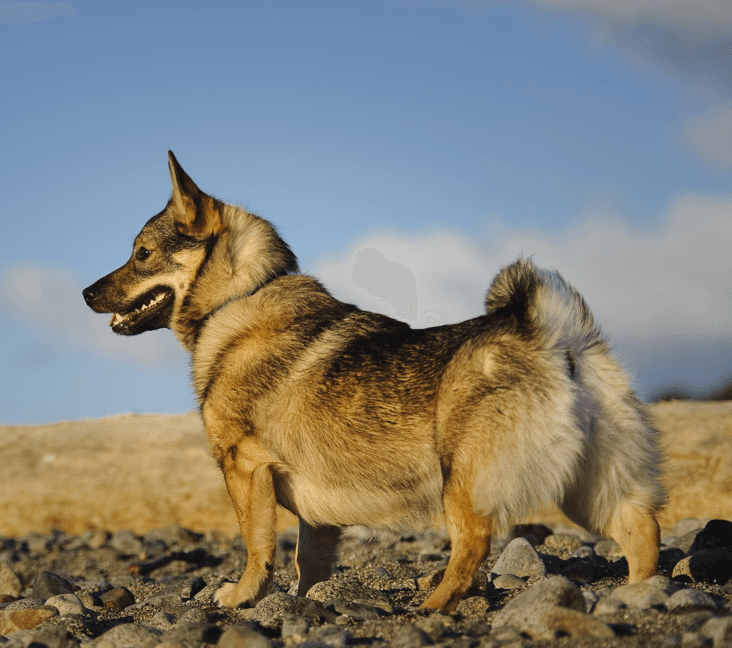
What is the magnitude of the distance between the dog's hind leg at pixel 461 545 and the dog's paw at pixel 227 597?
146 cm

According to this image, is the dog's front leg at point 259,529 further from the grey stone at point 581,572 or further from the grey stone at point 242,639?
the grey stone at point 581,572

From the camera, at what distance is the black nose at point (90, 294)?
6.40 metres

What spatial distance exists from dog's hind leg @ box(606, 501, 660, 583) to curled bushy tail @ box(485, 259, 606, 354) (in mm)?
1137

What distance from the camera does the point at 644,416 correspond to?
5043mm

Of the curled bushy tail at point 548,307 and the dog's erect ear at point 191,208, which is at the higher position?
the dog's erect ear at point 191,208

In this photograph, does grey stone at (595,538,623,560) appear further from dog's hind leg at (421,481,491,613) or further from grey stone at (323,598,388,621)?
grey stone at (323,598,388,621)

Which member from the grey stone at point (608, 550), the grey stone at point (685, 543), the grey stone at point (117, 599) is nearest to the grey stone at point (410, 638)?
the grey stone at point (117, 599)

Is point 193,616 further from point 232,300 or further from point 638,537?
point 638,537

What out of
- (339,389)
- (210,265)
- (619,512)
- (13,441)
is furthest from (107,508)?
(619,512)

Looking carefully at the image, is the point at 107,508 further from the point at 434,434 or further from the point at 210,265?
the point at 434,434

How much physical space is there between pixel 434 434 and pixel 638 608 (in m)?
1.50

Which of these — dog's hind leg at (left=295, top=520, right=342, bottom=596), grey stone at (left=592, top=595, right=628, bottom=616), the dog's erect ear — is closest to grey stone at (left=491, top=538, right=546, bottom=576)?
dog's hind leg at (left=295, top=520, right=342, bottom=596)

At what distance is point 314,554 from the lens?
19.6 feet

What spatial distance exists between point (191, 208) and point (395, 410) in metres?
2.49
